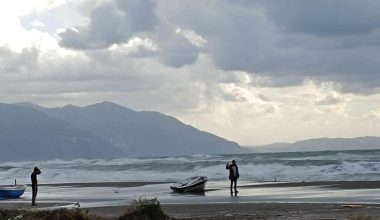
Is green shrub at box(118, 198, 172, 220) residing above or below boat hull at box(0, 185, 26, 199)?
below

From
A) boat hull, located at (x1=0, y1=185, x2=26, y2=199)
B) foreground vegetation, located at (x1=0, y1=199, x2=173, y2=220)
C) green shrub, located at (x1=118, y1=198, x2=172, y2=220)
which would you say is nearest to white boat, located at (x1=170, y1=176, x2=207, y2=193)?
boat hull, located at (x1=0, y1=185, x2=26, y2=199)

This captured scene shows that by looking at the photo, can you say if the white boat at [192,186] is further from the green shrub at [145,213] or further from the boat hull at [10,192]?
the green shrub at [145,213]

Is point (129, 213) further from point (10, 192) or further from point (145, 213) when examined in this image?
point (10, 192)

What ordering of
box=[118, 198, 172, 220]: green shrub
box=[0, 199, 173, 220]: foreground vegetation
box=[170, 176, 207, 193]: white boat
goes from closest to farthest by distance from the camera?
box=[0, 199, 173, 220]: foreground vegetation, box=[118, 198, 172, 220]: green shrub, box=[170, 176, 207, 193]: white boat

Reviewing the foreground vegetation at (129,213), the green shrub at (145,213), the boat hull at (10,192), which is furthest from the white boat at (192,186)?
the green shrub at (145,213)

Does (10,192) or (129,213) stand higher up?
(10,192)

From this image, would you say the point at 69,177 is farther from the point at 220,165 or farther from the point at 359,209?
the point at 359,209

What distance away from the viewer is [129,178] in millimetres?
64125

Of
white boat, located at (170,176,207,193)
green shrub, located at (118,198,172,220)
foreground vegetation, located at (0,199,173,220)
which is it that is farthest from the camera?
white boat, located at (170,176,207,193)

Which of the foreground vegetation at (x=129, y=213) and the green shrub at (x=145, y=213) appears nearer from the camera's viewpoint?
the foreground vegetation at (x=129, y=213)

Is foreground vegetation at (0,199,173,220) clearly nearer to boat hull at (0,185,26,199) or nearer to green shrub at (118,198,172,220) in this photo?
green shrub at (118,198,172,220)

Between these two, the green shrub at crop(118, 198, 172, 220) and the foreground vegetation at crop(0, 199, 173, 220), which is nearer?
the foreground vegetation at crop(0, 199, 173, 220)

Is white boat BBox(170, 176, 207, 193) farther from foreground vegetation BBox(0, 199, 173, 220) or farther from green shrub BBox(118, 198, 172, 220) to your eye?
green shrub BBox(118, 198, 172, 220)

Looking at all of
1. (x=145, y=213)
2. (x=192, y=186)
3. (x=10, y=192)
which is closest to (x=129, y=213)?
(x=145, y=213)
